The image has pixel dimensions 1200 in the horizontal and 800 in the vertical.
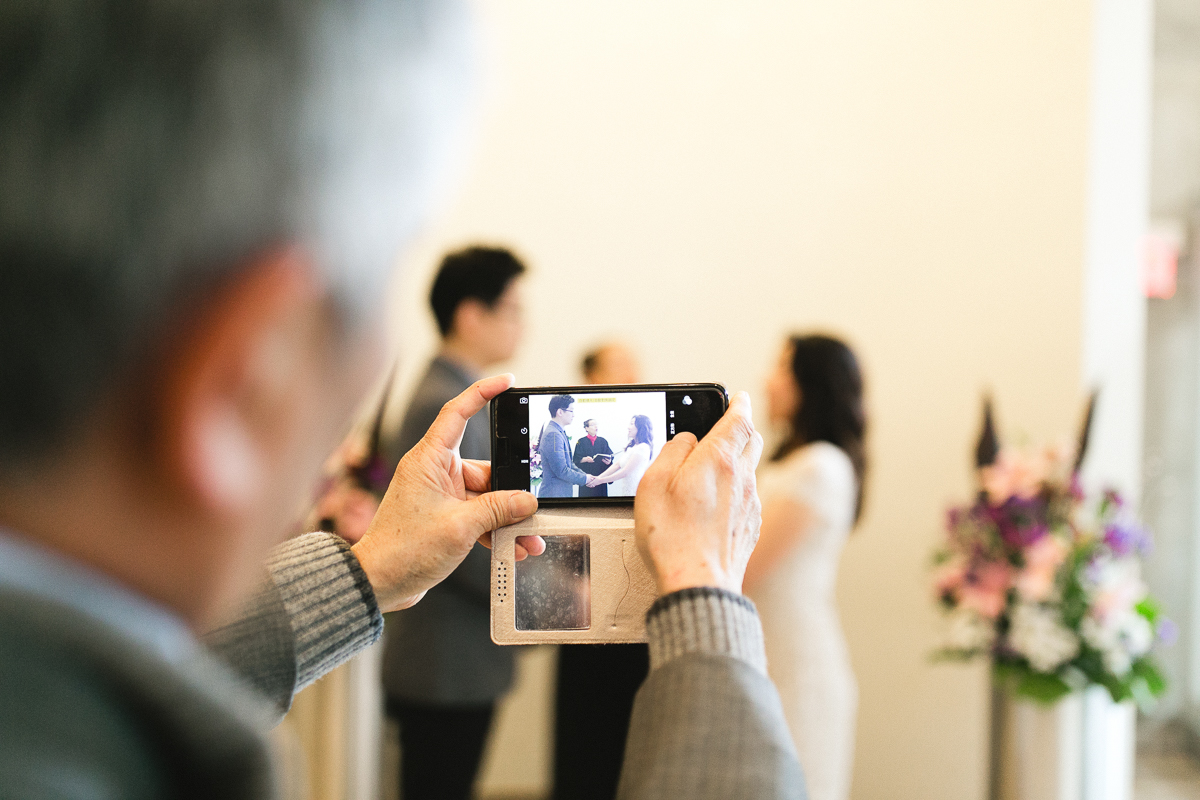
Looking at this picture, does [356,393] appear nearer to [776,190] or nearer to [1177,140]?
[776,190]

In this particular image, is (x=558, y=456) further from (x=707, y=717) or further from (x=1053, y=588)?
(x=1053, y=588)

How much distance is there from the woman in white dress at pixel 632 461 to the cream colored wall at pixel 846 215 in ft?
4.96

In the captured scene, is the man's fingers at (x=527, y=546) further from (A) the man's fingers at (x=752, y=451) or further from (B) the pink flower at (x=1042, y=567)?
(B) the pink flower at (x=1042, y=567)

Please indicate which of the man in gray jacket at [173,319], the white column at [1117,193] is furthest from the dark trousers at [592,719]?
the man in gray jacket at [173,319]

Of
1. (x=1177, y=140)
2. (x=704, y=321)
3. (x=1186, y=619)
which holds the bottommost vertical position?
(x=1186, y=619)

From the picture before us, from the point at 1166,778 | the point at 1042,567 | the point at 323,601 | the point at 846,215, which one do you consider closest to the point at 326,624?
the point at 323,601

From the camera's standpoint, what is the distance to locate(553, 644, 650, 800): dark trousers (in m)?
1.75

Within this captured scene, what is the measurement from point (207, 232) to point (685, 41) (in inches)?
88.4

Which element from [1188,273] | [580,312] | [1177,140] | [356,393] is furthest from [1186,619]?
[356,393]

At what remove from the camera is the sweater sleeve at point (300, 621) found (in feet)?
1.74

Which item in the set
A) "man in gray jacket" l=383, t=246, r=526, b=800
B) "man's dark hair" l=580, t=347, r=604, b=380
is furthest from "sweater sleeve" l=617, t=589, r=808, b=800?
"man's dark hair" l=580, t=347, r=604, b=380

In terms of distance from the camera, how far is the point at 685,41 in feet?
7.32

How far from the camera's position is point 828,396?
1698 millimetres

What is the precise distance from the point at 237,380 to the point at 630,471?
48cm
